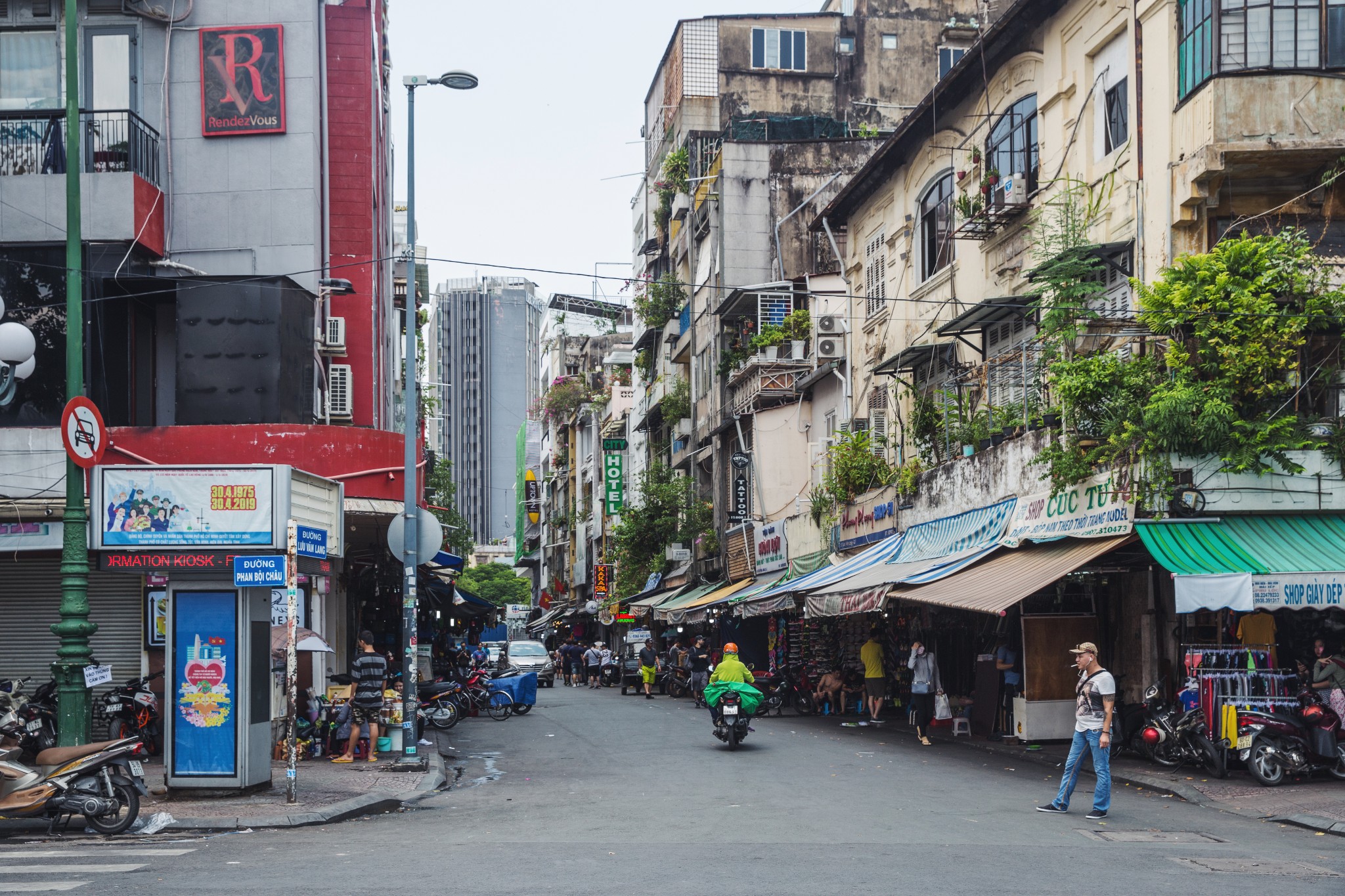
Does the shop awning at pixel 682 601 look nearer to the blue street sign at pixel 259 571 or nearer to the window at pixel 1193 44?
the window at pixel 1193 44

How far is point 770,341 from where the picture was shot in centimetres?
3903

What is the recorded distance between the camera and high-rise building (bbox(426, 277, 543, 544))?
17800cm

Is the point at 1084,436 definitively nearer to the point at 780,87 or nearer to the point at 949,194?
the point at 949,194

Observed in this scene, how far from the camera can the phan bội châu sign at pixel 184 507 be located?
14.0 metres

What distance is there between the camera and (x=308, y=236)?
22.0 metres

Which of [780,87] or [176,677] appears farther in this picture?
[780,87]

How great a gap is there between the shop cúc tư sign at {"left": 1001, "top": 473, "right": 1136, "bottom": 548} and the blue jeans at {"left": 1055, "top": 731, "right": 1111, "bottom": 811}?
466 centimetres

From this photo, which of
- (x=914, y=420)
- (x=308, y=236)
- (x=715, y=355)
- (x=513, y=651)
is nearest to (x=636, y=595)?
(x=513, y=651)

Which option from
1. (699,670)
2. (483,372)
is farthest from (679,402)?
(483,372)

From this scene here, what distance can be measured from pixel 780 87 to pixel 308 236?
28.4 metres

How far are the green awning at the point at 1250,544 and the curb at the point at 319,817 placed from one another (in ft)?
28.7

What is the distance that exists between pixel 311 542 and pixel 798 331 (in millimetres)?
25253

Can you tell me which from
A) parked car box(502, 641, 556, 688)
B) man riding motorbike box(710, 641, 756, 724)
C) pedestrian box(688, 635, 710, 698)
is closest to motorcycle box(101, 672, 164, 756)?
man riding motorbike box(710, 641, 756, 724)

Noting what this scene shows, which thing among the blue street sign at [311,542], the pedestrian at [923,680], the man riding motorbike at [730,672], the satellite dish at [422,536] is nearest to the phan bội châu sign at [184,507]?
the blue street sign at [311,542]
